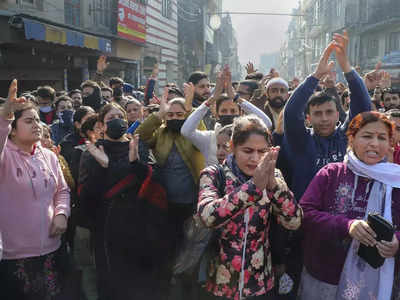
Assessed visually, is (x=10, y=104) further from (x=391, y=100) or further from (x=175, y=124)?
(x=391, y=100)

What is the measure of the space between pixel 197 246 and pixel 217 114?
6.41 feet

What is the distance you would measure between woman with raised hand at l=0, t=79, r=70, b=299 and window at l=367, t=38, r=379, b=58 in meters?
36.2

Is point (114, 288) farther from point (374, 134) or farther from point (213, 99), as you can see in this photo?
point (374, 134)

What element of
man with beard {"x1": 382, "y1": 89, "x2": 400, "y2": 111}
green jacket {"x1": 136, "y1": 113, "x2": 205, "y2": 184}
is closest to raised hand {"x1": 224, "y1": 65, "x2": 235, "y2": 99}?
green jacket {"x1": 136, "y1": 113, "x2": 205, "y2": 184}

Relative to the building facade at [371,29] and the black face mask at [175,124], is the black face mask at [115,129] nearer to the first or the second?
the black face mask at [175,124]

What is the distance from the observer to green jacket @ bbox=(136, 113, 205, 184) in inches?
144

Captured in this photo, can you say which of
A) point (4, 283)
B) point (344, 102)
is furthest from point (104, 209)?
point (344, 102)

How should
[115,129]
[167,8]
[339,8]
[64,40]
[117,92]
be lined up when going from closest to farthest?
[115,129]
[117,92]
[64,40]
[167,8]
[339,8]

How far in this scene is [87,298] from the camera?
368cm

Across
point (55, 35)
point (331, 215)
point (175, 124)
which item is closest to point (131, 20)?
point (55, 35)

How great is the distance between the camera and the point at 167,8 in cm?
2642

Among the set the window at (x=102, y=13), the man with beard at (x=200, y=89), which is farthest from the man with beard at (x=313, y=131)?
the window at (x=102, y=13)

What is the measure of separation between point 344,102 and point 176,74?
906 inches

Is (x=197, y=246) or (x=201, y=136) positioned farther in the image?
(x=201, y=136)
